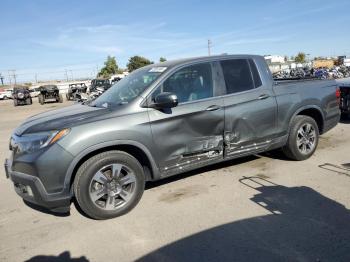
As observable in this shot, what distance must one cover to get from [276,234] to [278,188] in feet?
4.43

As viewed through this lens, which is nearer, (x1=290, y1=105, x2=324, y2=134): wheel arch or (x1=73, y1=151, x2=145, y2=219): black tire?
(x1=73, y1=151, x2=145, y2=219): black tire

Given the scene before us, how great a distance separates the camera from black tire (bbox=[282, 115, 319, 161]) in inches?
233

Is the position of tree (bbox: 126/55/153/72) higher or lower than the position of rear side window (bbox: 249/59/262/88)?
higher

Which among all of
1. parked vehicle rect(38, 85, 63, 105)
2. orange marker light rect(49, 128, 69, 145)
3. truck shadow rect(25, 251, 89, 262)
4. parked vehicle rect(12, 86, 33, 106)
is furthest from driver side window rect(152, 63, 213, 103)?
parked vehicle rect(12, 86, 33, 106)

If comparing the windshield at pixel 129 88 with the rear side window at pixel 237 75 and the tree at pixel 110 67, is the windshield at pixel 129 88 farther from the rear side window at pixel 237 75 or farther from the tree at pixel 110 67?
the tree at pixel 110 67

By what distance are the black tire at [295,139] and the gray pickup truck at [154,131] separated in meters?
0.02

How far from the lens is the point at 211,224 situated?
396 centimetres

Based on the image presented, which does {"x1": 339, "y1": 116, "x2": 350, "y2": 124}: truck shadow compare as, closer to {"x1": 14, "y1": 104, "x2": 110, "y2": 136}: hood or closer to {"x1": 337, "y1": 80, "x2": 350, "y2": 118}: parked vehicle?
{"x1": 337, "y1": 80, "x2": 350, "y2": 118}: parked vehicle

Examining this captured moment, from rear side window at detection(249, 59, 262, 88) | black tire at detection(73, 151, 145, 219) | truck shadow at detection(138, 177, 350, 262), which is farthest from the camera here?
rear side window at detection(249, 59, 262, 88)

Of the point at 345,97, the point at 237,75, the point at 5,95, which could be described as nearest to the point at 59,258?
the point at 237,75

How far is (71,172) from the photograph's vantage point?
13.3 feet

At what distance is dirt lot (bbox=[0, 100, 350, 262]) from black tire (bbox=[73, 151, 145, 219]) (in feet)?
0.34

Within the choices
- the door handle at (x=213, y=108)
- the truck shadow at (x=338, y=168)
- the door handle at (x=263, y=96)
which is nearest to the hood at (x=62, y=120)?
the door handle at (x=213, y=108)

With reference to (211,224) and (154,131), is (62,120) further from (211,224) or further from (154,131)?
(211,224)
